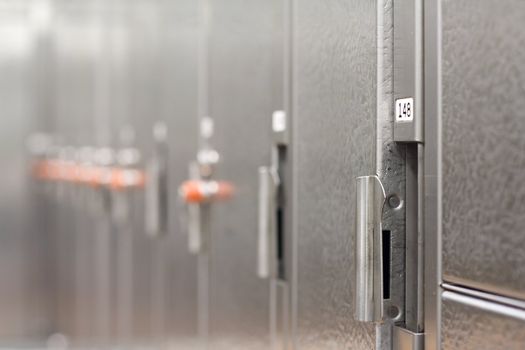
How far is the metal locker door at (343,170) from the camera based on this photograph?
127cm

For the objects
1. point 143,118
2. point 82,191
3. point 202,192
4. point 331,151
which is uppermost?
point 143,118

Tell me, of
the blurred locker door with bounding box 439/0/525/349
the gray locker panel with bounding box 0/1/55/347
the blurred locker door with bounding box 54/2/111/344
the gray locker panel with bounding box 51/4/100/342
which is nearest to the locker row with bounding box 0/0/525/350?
the blurred locker door with bounding box 439/0/525/349

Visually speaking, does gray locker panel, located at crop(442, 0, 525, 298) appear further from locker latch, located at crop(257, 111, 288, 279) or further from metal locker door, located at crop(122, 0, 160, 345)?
metal locker door, located at crop(122, 0, 160, 345)

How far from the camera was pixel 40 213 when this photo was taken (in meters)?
5.43

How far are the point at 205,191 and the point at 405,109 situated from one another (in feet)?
3.61

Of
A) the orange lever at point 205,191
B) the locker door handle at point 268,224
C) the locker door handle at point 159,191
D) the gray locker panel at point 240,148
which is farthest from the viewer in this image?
the locker door handle at point 159,191

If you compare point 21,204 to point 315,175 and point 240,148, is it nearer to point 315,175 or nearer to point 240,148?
point 240,148

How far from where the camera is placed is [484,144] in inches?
41.0

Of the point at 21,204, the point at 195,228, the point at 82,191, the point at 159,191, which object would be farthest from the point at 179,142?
the point at 21,204

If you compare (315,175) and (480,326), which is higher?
(315,175)

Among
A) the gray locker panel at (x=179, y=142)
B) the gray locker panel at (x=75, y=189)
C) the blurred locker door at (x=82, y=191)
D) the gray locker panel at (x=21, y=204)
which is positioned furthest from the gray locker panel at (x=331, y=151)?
the gray locker panel at (x=21, y=204)

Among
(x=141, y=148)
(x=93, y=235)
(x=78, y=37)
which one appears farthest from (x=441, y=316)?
(x=78, y=37)

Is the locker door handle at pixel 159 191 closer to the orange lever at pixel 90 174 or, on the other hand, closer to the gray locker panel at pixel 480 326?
the orange lever at pixel 90 174

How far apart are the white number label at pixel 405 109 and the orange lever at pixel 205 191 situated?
37.7 inches
